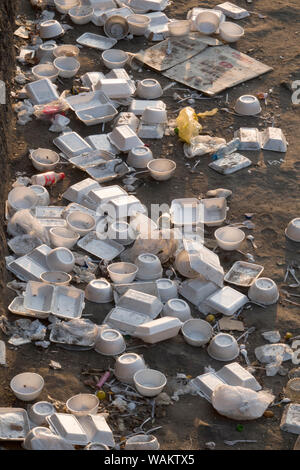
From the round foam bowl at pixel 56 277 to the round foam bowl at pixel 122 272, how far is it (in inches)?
11.4

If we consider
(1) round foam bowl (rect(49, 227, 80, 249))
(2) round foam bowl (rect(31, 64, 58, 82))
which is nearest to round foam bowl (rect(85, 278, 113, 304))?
(1) round foam bowl (rect(49, 227, 80, 249))

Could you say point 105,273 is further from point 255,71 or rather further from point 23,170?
point 255,71

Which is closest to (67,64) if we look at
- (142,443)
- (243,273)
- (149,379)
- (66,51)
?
(66,51)

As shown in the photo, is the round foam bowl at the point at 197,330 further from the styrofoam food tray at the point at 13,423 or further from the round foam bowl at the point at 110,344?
the styrofoam food tray at the point at 13,423

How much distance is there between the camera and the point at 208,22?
818 cm

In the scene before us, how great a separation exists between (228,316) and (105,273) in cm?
88

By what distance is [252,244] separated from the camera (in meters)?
5.80

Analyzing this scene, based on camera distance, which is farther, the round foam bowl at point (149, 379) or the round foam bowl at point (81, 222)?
the round foam bowl at point (81, 222)

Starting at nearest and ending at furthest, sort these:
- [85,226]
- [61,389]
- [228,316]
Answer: [61,389]
[228,316]
[85,226]

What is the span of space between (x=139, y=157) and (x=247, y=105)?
1.33 metres

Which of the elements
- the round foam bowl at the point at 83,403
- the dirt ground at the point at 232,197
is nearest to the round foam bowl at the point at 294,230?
the dirt ground at the point at 232,197

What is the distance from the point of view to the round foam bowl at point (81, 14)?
8.19 m
